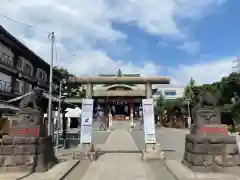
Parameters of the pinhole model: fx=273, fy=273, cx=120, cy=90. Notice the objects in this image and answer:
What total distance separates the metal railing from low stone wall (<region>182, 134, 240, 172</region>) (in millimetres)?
25580

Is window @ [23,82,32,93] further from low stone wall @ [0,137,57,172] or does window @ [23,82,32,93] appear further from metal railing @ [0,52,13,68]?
low stone wall @ [0,137,57,172]

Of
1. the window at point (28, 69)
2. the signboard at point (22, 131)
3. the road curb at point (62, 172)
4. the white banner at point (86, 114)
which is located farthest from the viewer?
the window at point (28, 69)

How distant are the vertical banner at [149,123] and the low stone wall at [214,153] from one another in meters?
4.29

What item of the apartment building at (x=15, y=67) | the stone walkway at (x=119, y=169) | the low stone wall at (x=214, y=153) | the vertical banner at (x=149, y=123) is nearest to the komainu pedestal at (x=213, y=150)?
the low stone wall at (x=214, y=153)

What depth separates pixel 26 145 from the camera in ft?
31.2

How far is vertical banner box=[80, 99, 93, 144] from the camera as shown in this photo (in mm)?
13523

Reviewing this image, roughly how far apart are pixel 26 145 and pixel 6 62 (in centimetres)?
2357

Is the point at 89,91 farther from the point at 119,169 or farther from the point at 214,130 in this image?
the point at 214,130

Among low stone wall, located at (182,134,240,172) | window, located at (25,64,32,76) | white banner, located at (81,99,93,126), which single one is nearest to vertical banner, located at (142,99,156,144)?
white banner, located at (81,99,93,126)

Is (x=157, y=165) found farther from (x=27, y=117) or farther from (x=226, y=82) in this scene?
(x=226, y=82)

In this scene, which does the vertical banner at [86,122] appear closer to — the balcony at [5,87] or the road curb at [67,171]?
the road curb at [67,171]

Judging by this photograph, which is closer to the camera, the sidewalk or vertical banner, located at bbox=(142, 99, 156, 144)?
the sidewalk

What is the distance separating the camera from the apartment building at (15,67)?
29281 mm

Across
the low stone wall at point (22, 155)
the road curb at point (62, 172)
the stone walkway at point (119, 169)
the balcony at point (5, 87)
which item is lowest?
the stone walkway at point (119, 169)
